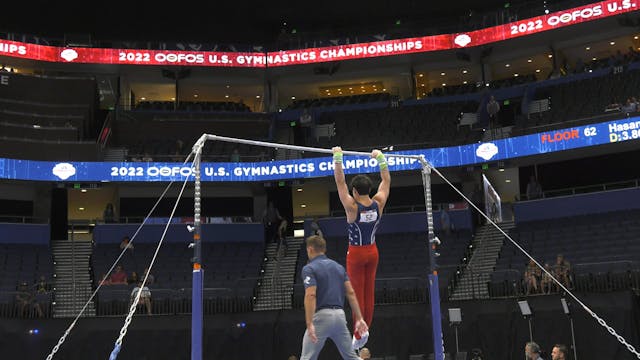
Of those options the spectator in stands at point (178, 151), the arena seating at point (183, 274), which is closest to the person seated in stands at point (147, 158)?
the spectator in stands at point (178, 151)

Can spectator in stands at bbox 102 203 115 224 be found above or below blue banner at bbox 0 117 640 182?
below

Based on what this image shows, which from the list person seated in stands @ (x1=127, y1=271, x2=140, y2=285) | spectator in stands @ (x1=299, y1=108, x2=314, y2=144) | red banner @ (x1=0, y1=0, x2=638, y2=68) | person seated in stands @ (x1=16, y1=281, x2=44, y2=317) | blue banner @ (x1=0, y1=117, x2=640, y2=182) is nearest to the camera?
person seated in stands @ (x1=16, y1=281, x2=44, y2=317)

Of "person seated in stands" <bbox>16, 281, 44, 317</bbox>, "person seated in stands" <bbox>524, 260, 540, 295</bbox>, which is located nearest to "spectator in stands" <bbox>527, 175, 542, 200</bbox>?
"person seated in stands" <bbox>524, 260, 540, 295</bbox>

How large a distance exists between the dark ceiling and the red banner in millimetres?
3224

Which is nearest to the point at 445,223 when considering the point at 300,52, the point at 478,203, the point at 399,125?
the point at 478,203

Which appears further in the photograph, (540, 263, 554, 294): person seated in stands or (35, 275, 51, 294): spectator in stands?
(35, 275, 51, 294): spectator in stands

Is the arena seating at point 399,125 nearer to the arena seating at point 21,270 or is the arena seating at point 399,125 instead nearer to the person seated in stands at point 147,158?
the person seated in stands at point 147,158

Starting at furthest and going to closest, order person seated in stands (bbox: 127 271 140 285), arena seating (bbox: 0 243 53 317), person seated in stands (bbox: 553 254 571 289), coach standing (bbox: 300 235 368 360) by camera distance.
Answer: person seated in stands (bbox: 127 271 140 285) → arena seating (bbox: 0 243 53 317) → person seated in stands (bbox: 553 254 571 289) → coach standing (bbox: 300 235 368 360)

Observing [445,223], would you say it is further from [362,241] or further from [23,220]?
[362,241]

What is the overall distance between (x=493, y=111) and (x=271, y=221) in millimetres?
11737

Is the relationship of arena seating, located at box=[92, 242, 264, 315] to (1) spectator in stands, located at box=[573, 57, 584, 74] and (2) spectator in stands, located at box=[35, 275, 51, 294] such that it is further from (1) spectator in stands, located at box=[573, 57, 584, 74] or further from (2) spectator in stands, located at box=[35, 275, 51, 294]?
(1) spectator in stands, located at box=[573, 57, 584, 74]

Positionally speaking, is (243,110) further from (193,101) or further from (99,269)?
(99,269)

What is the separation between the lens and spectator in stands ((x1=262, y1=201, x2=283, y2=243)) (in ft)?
108

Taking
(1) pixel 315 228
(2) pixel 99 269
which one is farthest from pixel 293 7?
(2) pixel 99 269
